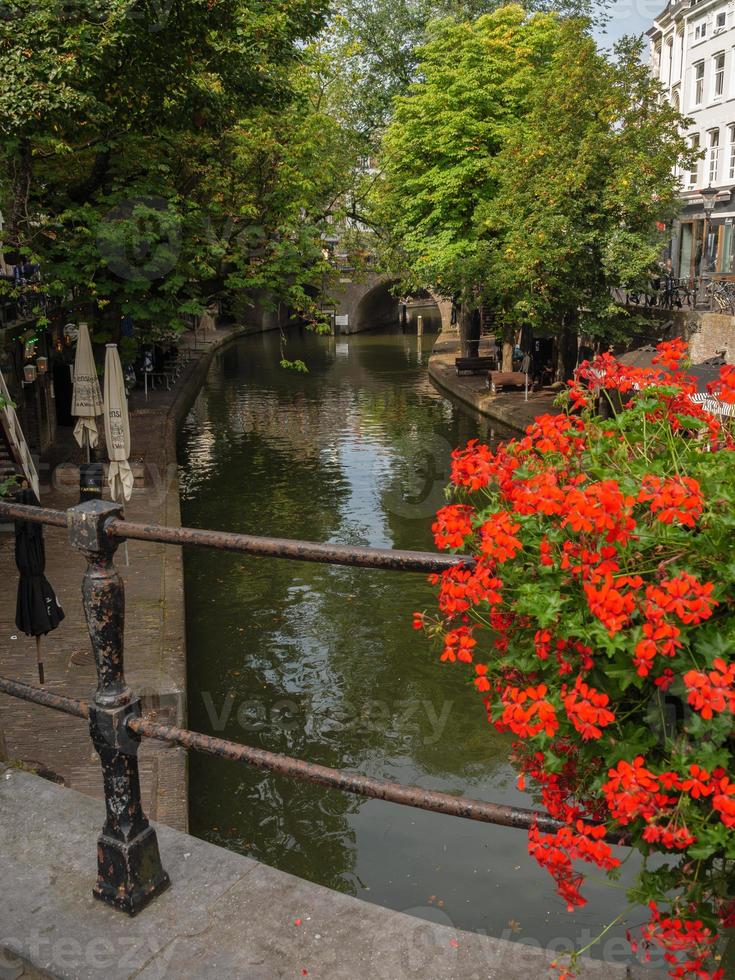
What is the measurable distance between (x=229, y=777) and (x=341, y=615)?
4293mm

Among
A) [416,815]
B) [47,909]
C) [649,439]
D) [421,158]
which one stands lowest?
[416,815]

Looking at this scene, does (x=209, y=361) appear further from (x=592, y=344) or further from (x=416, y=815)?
(x=416, y=815)

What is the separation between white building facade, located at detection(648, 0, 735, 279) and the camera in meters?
35.0

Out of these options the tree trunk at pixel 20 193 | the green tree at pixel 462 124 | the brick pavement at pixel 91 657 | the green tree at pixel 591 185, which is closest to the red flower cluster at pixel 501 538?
the brick pavement at pixel 91 657

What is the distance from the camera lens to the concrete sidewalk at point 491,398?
26.3 metres

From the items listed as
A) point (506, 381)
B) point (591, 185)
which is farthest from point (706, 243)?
point (591, 185)

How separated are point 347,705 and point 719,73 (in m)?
34.4

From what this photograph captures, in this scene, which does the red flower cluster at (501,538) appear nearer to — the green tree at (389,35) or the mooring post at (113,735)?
the mooring post at (113,735)

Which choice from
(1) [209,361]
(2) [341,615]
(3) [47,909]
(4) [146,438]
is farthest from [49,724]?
(1) [209,361]

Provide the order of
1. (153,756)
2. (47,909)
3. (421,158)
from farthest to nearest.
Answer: (421,158) → (153,756) → (47,909)

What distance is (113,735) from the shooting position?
2.47 metres

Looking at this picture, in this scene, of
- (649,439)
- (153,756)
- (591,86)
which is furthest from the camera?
(591,86)

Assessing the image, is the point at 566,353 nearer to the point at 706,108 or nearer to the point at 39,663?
the point at 706,108

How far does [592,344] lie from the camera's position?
2809 centimetres
